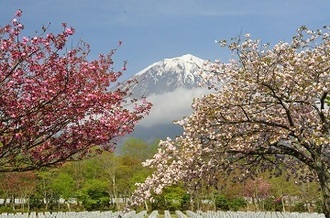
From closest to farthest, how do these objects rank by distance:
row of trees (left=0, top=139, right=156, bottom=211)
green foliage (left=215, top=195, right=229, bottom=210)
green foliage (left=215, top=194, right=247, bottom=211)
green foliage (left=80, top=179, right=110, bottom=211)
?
1. row of trees (left=0, top=139, right=156, bottom=211)
2. green foliage (left=215, top=194, right=247, bottom=211)
3. green foliage (left=215, top=195, right=229, bottom=210)
4. green foliage (left=80, top=179, right=110, bottom=211)

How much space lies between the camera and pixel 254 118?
12.2 metres

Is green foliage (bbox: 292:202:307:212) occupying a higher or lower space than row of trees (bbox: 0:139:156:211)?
lower

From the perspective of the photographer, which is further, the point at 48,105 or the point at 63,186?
the point at 63,186

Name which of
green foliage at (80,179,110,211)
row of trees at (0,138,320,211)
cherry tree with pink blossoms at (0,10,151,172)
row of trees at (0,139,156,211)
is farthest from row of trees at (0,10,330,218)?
green foliage at (80,179,110,211)

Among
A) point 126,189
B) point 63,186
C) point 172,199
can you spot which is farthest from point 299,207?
point 63,186

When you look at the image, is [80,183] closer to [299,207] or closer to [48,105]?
[299,207]

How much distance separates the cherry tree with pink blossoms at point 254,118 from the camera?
11547mm

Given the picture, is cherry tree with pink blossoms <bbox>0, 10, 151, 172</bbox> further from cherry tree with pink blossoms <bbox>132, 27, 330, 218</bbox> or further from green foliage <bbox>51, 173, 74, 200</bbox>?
green foliage <bbox>51, 173, 74, 200</bbox>

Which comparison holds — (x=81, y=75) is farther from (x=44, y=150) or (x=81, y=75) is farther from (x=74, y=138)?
(x=44, y=150)

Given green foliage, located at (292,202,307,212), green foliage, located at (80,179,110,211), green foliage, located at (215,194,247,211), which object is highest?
green foliage, located at (80,179,110,211)

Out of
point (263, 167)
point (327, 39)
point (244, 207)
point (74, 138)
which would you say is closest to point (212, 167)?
point (263, 167)

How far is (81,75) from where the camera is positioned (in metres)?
9.91

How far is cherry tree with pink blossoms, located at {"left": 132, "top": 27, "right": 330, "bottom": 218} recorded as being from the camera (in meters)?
11.5

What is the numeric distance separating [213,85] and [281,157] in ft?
12.4
